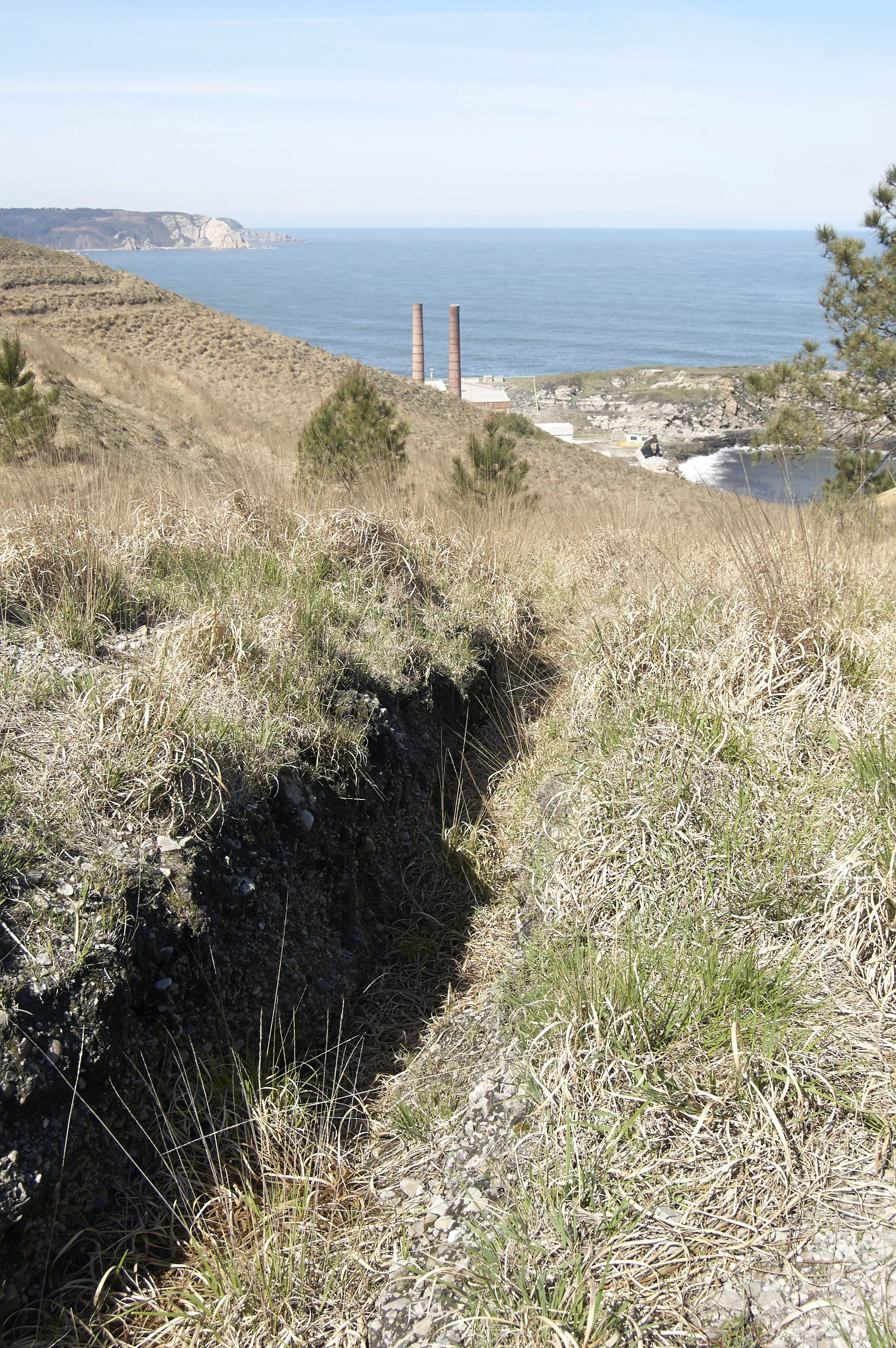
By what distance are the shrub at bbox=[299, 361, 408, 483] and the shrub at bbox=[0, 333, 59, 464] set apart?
9.55ft

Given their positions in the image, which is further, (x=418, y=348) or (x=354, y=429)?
(x=418, y=348)

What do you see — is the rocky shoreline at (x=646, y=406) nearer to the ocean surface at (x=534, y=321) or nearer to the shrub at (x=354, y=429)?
the ocean surface at (x=534, y=321)

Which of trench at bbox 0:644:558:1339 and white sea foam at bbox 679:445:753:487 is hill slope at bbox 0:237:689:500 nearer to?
white sea foam at bbox 679:445:753:487

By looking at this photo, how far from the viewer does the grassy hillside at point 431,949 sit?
6.70 feet

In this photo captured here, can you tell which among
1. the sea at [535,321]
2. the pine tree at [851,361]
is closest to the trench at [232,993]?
the pine tree at [851,361]

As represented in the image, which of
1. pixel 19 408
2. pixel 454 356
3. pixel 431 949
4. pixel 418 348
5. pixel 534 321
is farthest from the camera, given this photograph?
pixel 534 321

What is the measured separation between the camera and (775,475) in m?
23.3

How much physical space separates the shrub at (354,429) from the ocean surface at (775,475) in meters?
4.19

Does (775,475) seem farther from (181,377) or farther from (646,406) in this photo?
(646,406)

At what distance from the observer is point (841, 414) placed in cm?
1239

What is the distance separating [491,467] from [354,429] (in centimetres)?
271

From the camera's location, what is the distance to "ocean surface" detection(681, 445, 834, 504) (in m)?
5.07

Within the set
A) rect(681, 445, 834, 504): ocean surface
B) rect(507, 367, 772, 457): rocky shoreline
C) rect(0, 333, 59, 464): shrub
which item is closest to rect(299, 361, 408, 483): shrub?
rect(0, 333, 59, 464): shrub

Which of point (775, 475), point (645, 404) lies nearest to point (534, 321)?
point (645, 404)
